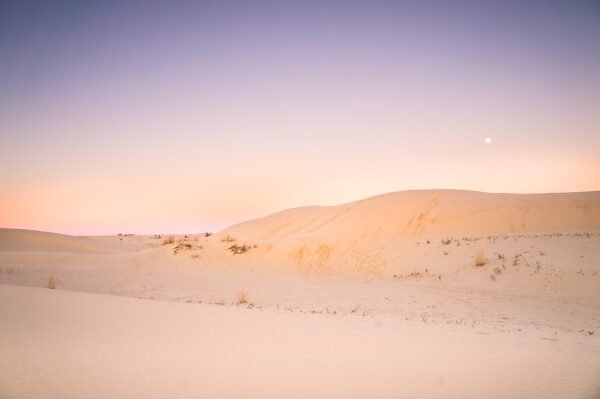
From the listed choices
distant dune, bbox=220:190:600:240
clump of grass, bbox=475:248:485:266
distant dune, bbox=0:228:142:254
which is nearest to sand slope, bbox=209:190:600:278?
distant dune, bbox=220:190:600:240

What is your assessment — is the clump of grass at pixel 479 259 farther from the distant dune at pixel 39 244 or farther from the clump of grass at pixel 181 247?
the distant dune at pixel 39 244

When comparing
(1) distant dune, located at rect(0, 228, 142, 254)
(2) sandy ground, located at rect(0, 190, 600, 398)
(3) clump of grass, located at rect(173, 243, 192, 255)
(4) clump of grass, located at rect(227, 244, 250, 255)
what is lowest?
(2) sandy ground, located at rect(0, 190, 600, 398)

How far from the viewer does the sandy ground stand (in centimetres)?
387

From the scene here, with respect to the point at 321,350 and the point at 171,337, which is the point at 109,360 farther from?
the point at 321,350

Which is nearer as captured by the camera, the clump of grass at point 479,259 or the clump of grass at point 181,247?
the clump of grass at point 479,259

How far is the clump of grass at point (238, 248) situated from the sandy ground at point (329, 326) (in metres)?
2.66

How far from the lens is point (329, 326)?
6738mm

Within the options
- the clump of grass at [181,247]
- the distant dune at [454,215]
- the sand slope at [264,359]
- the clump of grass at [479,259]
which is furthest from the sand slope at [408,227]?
the sand slope at [264,359]

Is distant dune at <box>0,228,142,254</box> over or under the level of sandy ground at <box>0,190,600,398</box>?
over

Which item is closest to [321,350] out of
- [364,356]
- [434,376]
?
[364,356]

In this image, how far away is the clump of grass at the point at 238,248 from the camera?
23.9 m

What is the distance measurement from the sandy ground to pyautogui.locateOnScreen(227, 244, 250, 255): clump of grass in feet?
8.74

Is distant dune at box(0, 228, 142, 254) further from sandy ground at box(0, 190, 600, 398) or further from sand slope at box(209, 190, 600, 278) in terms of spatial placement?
sand slope at box(209, 190, 600, 278)

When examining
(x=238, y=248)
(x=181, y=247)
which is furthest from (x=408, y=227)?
(x=181, y=247)
